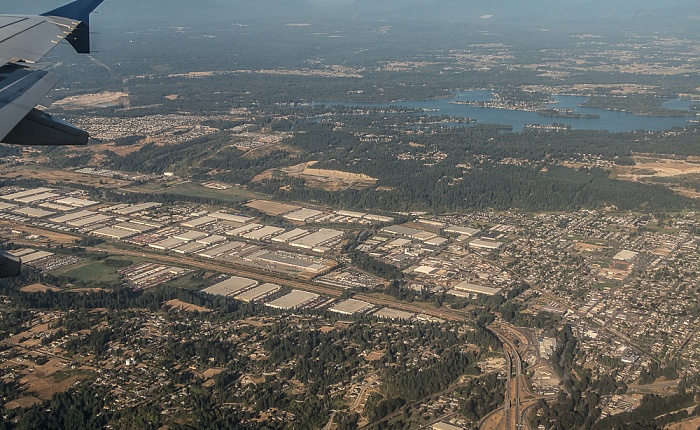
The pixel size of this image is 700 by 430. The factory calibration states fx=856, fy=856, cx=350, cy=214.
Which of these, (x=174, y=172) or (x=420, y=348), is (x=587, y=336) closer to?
(x=420, y=348)

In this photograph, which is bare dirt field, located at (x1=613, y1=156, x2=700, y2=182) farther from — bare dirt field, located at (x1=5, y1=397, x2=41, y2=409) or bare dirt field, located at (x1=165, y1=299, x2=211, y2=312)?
bare dirt field, located at (x1=5, y1=397, x2=41, y2=409)

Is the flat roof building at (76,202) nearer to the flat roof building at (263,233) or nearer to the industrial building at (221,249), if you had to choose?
the flat roof building at (263,233)

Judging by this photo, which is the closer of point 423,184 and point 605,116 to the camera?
point 423,184

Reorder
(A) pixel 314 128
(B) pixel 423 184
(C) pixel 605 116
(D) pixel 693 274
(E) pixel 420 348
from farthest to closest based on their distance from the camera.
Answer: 1. (C) pixel 605 116
2. (A) pixel 314 128
3. (B) pixel 423 184
4. (D) pixel 693 274
5. (E) pixel 420 348

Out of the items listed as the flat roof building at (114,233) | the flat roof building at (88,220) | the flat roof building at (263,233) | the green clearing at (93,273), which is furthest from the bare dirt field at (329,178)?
the green clearing at (93,273)

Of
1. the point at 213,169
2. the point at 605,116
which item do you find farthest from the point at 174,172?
the point at 605,116
